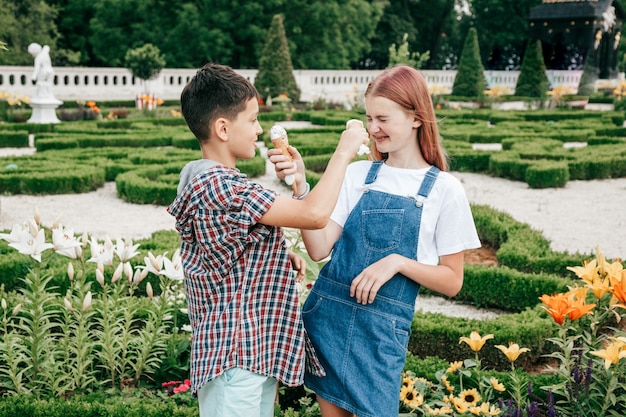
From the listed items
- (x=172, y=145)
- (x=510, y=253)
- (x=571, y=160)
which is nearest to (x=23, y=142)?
(x=172, y=145)

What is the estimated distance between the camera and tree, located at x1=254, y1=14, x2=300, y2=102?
22531 mm

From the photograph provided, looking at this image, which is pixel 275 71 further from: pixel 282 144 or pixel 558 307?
pixel 282 144

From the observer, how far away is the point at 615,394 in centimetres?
274

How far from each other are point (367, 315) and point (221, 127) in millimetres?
666

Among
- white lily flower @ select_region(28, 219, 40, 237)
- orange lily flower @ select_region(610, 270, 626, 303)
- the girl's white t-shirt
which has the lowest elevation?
white lily flower @ select_region(28, 219, 40, 237)

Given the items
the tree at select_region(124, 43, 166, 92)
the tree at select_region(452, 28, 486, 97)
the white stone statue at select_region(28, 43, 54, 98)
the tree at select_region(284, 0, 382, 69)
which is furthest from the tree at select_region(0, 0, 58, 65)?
the tree at select_region(452, 28, 486, 97)

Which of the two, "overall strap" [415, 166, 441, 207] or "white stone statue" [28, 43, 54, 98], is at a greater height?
"white stone statue" [28, 43, 54, 98]

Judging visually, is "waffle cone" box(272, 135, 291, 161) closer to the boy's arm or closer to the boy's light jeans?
the boy's arm

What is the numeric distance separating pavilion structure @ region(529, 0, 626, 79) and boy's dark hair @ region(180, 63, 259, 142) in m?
34.0

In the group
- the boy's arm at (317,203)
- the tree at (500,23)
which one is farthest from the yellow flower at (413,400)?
the tree at (500,23)

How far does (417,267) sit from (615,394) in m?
1.16

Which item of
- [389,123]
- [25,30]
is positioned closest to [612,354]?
[389,123]

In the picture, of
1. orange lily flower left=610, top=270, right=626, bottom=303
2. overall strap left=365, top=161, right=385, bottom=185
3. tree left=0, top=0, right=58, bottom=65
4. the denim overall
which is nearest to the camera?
the denim overall

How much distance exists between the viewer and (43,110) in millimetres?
15922
